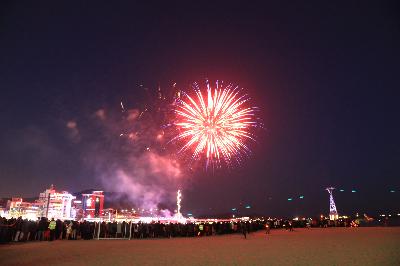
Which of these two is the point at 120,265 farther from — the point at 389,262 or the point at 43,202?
the point at 43,202

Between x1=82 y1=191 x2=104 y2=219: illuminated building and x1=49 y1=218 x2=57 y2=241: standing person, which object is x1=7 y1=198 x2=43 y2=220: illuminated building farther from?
x1=49 y1=218 x2=57 y2=241: standing person

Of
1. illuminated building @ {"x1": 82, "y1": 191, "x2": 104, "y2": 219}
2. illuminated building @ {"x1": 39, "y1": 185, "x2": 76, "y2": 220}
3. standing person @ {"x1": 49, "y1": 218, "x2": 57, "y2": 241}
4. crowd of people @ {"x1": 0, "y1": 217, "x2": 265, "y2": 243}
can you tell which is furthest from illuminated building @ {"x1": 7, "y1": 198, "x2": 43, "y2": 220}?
standing person @ {"x1": 49, "y1": 218, "x2": 57, "y2": 241}

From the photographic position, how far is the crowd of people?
2295 cm

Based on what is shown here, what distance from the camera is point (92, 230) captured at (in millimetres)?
27688

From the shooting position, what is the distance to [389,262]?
38.1ft

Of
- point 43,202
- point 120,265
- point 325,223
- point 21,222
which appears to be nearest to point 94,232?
point 21,222

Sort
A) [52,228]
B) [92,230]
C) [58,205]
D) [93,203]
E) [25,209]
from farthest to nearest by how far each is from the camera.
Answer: [93,203], [58,205], [25,209], [92,230], [52,228]

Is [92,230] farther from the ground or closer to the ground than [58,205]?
closer to the ground

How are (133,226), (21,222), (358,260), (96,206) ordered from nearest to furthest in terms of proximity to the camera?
(358,260), (21,222), (133,226), (96,206)

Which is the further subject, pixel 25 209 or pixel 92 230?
pixel 25 209


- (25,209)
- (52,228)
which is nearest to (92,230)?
(52,228)

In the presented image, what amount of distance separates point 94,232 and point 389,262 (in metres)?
22.4

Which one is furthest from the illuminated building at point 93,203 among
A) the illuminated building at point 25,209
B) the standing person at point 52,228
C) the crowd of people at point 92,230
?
the standing person at point 52,228

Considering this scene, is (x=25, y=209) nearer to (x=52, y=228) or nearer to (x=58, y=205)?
(x=58, y=205)
